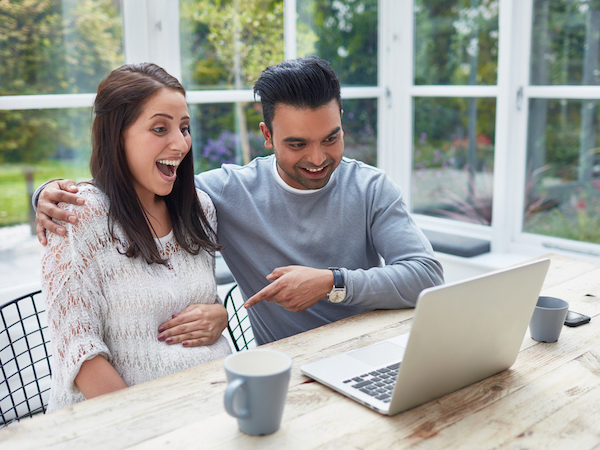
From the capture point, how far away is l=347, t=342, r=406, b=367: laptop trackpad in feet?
3.49

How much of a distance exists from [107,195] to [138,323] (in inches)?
11.9

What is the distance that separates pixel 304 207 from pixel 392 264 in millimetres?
299

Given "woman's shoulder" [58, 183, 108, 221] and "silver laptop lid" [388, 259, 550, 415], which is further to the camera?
"woman's shoulder" [58, 183, 108, 221]

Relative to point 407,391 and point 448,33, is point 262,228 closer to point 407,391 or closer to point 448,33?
point 407,391

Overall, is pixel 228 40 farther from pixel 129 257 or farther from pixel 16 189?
pixel 129 257

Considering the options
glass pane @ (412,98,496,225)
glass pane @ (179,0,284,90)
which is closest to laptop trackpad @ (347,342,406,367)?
glass pane @ (179,0,284,90)

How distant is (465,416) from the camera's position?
882 mm

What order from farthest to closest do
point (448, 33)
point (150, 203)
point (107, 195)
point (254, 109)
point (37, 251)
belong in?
point (448, 33), point (254, 109), point (37, 251), point (150, 203), point (107, 195)

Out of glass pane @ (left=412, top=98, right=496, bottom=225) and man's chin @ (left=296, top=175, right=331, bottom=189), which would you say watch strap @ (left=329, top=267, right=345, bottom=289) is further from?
glass pane @ (left=412, top=98, right=496, bottom=225)

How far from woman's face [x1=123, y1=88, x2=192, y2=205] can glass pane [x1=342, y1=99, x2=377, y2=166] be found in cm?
198

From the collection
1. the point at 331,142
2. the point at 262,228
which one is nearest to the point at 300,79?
the point at 331,142

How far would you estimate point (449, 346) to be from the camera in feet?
2.89

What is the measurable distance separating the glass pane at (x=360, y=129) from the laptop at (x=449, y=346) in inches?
92.5

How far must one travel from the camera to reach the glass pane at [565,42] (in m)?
2.57
